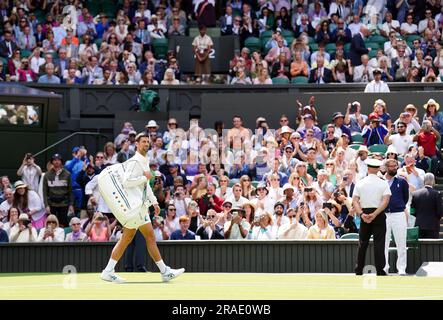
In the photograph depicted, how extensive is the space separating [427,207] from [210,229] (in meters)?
3.78

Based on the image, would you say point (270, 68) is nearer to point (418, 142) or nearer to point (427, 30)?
point (427, 30)

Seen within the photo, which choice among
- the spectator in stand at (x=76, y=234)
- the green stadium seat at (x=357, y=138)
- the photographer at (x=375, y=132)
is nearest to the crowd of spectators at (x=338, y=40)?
the green stadium seat at (x=357, y=138)

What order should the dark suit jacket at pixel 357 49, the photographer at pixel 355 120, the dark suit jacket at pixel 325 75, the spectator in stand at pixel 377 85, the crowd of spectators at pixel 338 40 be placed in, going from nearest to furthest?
1. the photographer at pixel 355 120
2. the spectator in stand at pixel 377 85
3. the crowd of spectators at pixel 338 40
4. the dark suit jacket at pixel 325 75
5. the dark suit jacket at pixel 357 49

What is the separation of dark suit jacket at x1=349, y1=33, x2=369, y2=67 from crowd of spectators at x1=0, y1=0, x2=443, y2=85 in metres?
0.03

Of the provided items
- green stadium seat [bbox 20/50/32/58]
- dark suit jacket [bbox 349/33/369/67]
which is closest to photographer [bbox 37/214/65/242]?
green stadium seat [bbox 20/50/32/58]

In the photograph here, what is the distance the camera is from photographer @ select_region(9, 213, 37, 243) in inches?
853

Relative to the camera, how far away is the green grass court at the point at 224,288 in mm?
12492

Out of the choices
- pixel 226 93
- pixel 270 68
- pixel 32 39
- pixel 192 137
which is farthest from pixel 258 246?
pixel 32 39

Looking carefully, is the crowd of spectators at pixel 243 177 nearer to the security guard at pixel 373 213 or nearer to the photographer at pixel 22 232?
the photographer at pixel 22 232


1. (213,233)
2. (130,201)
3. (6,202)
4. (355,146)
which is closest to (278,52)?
(355,146)

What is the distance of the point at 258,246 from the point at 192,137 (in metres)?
5.95

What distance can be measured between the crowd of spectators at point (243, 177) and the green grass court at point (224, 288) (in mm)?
3735
